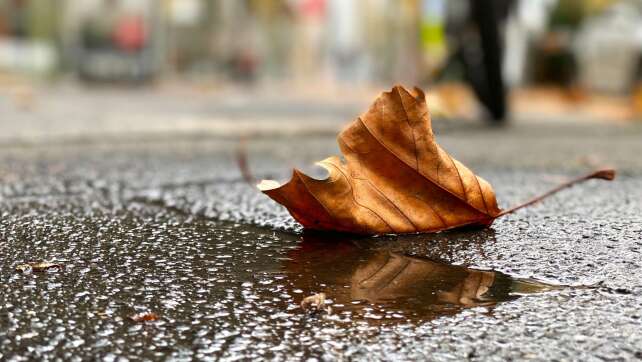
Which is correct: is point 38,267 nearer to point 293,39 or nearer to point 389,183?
point 389,183

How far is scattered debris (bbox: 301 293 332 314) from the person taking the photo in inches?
44.5

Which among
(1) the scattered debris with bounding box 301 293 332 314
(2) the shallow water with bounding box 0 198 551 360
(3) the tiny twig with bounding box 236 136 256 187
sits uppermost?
(1) the scattered debris with bounding box 301 293 332 314

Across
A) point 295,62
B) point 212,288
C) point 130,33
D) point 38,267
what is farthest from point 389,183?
point 295,62

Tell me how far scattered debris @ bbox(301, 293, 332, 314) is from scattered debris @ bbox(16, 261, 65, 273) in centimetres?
41

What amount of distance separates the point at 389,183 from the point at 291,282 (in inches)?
14.0

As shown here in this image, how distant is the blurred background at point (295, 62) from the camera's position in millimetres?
5379

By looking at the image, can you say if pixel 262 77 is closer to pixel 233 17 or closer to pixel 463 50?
pixel 233 17

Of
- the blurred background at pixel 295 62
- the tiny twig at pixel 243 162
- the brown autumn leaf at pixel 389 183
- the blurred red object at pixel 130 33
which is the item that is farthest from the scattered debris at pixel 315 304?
the blurred red object at pixel 130 33

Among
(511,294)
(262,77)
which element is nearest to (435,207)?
(511,294)

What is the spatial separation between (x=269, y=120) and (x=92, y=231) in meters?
4.27

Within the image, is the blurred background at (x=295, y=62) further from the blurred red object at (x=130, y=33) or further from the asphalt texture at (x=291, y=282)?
the asphalt texture at (x=291, y=282)

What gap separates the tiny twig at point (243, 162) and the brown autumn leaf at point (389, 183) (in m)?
0.59

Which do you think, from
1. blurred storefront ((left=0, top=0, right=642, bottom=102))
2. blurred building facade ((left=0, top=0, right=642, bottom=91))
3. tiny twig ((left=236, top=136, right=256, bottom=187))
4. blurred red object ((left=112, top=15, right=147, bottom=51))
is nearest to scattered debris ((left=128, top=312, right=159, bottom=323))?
tiny twig ((left=236, top=136, right=256, bottom=187))

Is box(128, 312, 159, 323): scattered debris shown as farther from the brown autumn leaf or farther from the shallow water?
the brown autumn leaf
